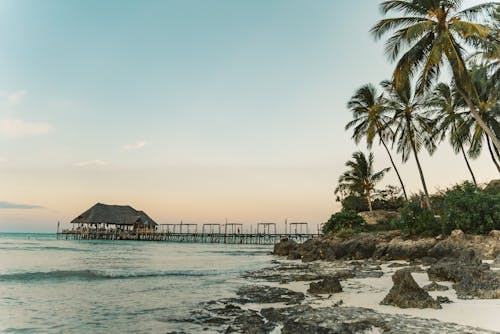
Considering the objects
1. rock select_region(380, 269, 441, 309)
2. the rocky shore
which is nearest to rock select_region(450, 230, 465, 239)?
the rocky shore

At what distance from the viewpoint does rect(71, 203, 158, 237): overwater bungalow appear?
195ft

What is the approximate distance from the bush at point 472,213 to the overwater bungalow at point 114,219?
179 feet

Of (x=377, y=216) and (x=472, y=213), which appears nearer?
(x=472, y=213)

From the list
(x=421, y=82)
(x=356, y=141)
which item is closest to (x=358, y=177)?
(x=356, y=141)

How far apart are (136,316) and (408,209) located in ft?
53.0

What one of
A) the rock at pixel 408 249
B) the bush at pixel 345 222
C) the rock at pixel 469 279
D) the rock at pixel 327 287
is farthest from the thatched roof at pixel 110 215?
the rock at pixel 469 279

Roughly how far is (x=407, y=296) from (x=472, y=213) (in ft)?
37.7

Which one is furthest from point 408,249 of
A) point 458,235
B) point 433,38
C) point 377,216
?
point 377,216

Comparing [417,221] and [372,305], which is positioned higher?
[417,221]

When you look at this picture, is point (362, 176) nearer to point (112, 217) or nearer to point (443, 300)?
point (443, 300)

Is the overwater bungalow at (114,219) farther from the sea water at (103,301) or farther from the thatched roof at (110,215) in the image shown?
the sea water at (103,301)

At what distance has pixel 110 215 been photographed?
60.6m

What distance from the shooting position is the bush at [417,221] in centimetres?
1758

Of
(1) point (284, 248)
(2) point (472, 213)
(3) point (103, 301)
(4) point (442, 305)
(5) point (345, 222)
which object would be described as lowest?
(3) point (103, 301)
